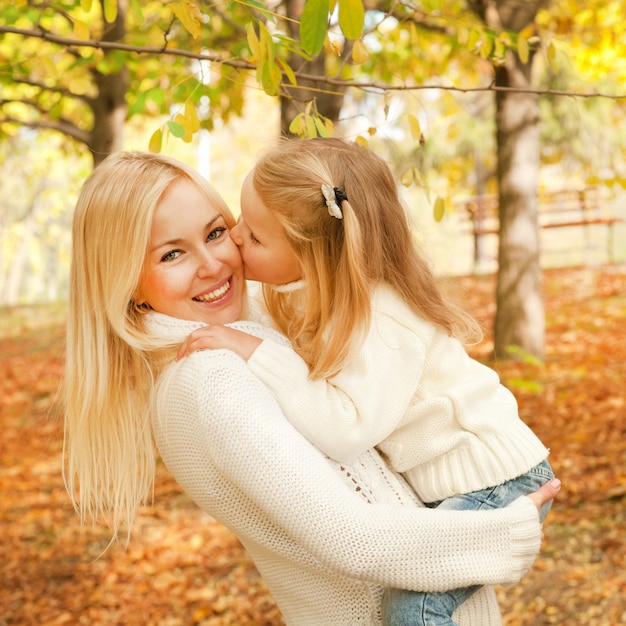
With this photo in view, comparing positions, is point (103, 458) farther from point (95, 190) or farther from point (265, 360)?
point (95, 190)

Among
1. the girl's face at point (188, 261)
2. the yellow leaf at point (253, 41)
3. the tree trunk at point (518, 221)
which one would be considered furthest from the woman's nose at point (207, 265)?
the tree trunk at point (518, 221)

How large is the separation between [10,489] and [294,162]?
5295 mm

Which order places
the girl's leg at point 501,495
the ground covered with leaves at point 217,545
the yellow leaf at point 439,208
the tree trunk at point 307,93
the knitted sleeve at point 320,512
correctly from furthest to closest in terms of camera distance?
1. the tree trunk at point 307,93
2. the ground covered with leaves at point 217,545
3. the yellow leaf at point 439,208
4. the girl's leg at point 501,495
5. the knitted sleeve at point 320,512

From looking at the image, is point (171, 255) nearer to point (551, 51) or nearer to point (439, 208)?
point (439, 208)

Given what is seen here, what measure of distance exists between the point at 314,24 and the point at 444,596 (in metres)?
1.27

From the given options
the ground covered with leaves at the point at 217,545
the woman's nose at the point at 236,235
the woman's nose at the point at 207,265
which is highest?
the woman's nose at the point at 236,235

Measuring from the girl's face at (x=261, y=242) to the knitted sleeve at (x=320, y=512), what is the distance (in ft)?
1.32

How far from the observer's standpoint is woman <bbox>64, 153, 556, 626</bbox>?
169cm

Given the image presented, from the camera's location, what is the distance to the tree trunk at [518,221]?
25.0 ft

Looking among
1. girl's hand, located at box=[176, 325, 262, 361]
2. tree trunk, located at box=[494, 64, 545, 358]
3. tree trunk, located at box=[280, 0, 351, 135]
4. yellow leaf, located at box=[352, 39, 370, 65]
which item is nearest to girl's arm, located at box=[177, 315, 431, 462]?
girl's hand, located at box=[176, 325, 262, 361]

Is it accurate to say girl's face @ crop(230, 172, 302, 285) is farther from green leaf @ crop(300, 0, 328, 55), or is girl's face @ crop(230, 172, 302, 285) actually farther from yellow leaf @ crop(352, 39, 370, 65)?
green leaf @ crop(300, 0, 328, 55)

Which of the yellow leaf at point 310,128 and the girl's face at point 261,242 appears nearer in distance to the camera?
the girl's face at point 261,242

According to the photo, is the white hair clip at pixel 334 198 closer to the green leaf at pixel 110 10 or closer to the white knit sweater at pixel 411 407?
the white knit sweater at pixel 411 407

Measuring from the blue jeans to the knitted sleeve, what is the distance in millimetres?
91
